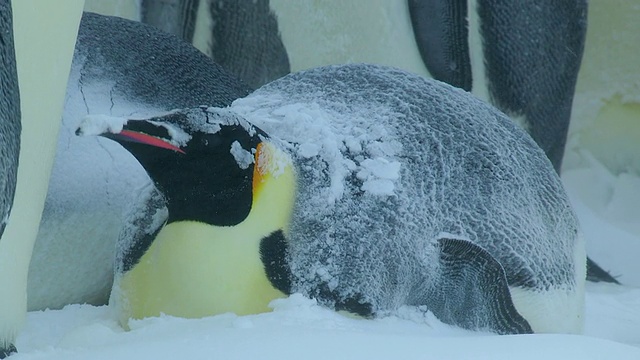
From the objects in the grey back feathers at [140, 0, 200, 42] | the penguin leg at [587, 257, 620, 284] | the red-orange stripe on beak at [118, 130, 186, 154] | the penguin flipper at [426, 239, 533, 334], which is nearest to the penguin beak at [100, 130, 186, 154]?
the red-orange stripe on beak at [118, 130, 186, 154]

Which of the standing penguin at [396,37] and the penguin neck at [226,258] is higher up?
the standing penguin at [396,37]

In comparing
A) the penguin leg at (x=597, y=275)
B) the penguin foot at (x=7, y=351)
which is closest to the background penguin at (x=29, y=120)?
the penguin foot at (x=7, y=351)

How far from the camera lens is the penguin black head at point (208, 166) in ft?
2.32

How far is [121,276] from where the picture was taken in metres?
0.80

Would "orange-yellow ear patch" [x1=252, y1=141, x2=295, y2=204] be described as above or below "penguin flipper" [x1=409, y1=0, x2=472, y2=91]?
below

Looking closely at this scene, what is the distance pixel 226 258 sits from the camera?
0.71 m

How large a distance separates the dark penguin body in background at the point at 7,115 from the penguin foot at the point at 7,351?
0.28ft

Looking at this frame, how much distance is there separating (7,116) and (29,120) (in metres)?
0.07

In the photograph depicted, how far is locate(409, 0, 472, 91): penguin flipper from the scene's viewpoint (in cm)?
136

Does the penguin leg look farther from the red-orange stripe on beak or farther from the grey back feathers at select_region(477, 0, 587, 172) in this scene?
the red-orange stripe on beak

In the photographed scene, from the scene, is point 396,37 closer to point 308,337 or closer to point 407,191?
point 407,191

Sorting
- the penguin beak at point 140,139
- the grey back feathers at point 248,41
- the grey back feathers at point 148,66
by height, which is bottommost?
the penguin beak at point 140,139

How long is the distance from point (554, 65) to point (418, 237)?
79cm

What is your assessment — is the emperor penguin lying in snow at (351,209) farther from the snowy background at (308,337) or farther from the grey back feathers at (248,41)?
the grey back feathers at (248,41)
